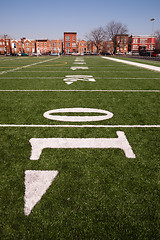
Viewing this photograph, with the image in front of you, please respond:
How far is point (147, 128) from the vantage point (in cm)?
392

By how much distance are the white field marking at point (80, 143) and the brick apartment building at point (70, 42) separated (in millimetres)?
113601

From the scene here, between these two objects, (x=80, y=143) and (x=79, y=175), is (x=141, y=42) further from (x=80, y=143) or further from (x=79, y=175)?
(x=79, y=175)

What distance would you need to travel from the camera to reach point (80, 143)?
3.31 m

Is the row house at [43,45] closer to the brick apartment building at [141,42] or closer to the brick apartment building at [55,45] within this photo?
the brick apartment building at [55,45]

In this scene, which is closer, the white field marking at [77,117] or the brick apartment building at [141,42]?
the white field marking at [77,117]

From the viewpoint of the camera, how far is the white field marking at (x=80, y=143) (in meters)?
3.12

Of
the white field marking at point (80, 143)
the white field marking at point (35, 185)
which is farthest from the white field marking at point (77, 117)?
the white field marking at point (35, 185)

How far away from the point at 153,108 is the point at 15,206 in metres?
4.30

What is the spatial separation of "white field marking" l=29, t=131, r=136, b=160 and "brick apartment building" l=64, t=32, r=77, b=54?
11360cm

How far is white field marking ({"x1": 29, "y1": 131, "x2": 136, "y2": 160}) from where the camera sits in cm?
312

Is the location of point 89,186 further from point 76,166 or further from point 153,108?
point 153,108

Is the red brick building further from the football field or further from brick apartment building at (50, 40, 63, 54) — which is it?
the football field

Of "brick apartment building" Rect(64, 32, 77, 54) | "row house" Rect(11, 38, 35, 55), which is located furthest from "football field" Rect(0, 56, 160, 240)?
"row house" Rect(11, 38, 35, 55)

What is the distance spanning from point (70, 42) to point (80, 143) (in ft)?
383
